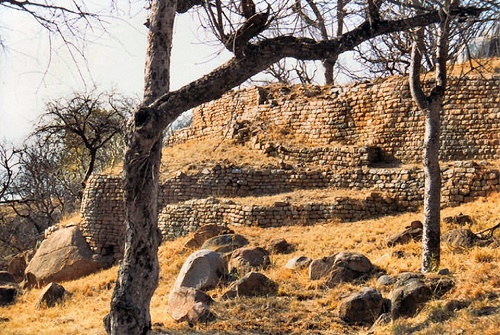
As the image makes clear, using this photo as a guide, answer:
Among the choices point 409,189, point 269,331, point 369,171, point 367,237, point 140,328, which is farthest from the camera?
point 369,171

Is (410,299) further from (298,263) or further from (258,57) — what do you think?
(298,263)

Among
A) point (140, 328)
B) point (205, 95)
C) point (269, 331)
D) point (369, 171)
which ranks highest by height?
point (205, 95)

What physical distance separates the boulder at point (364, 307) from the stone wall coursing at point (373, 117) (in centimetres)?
769

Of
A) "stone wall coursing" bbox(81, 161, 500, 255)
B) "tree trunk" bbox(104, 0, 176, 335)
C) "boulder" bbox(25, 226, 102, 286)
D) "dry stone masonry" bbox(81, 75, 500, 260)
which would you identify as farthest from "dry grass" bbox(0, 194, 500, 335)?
"tree trunk" bbox(104, 0, 176, 335)

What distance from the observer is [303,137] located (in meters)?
19.5

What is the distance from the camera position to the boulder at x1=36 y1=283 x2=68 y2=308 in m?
12.6

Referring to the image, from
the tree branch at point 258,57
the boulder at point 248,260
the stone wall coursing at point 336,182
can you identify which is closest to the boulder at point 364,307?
the tree branch at point 258,57

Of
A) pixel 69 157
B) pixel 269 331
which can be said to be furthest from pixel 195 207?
pixel 69 157

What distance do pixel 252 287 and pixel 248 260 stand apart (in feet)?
7.11

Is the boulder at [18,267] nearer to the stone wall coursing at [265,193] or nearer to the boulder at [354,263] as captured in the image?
the stone wall coursing at [265,193]

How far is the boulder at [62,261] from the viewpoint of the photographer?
16469 mm

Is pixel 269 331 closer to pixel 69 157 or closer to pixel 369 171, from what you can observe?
pixel 369 171

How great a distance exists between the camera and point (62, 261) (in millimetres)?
16922

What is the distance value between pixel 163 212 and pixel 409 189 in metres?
7.20
